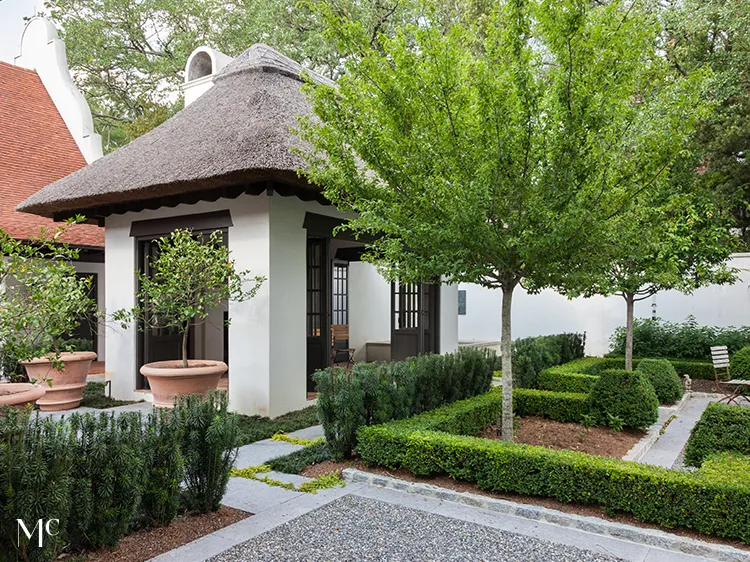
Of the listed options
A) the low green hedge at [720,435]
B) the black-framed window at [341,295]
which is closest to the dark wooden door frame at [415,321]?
the black-framed window at [341,295]

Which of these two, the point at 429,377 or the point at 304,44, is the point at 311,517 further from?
the point at 304,44

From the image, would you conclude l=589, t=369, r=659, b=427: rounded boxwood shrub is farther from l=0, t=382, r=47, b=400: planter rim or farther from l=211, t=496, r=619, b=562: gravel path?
l=0, t=382, r=47, b=400: planter rim

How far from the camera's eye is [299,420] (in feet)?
24.2

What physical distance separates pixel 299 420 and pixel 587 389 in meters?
4.93

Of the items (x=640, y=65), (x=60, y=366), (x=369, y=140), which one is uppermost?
(x=640, y=65)

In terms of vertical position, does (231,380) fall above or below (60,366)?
below

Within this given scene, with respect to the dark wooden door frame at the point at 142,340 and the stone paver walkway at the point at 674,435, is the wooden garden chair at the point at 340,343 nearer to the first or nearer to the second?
the dark wooden door frame at the point at 142,340

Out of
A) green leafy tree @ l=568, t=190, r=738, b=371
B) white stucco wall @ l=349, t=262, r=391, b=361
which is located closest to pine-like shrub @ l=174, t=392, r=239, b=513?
green leafy tree @ l=568, t=190, r=738, b=371

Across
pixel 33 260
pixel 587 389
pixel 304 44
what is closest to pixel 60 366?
pixel 33 260

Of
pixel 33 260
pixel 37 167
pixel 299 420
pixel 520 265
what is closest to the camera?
pixel 33 260

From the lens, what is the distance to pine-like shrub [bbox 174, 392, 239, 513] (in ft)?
13.6

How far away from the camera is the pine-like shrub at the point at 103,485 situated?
3363 mm

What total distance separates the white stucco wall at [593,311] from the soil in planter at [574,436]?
25.4 ft

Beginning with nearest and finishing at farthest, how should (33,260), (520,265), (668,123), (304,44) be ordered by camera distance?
(33,260) → (668,123) → (520,265) → (304,44)
